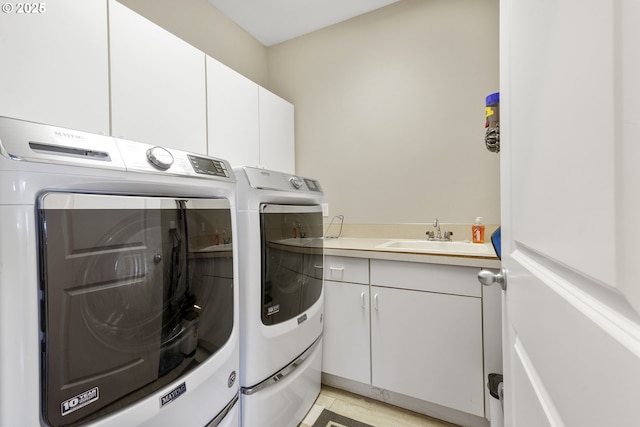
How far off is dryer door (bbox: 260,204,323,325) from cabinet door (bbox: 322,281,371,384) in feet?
0.55

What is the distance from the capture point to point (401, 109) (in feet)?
7.00

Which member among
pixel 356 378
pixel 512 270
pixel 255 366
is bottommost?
pixel 356 378

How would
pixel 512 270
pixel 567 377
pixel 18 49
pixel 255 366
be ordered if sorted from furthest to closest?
pixel 255 366 < pixel 18 49 < pixel 512 270 < pixel 567 377

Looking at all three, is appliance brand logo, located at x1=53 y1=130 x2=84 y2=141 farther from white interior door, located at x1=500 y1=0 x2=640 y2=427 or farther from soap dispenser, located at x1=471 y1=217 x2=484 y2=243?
soap dispenser, located at x1=471 y1=217 x2=484 y2=243

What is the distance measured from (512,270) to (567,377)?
35 centimetres

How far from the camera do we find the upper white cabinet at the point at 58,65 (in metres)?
0.92

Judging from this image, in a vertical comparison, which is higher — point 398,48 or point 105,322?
point 398,48

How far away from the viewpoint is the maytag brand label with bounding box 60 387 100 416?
58cm

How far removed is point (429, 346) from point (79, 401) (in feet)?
4.77

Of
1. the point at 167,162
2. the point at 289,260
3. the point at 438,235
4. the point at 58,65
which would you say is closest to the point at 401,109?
the point at 438,235

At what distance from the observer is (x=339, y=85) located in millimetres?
2375

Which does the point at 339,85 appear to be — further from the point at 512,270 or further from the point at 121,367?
the point at 121,367

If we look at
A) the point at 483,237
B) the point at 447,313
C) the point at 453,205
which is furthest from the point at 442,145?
the point at 447,313

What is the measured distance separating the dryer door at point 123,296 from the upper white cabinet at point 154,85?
71 cm
